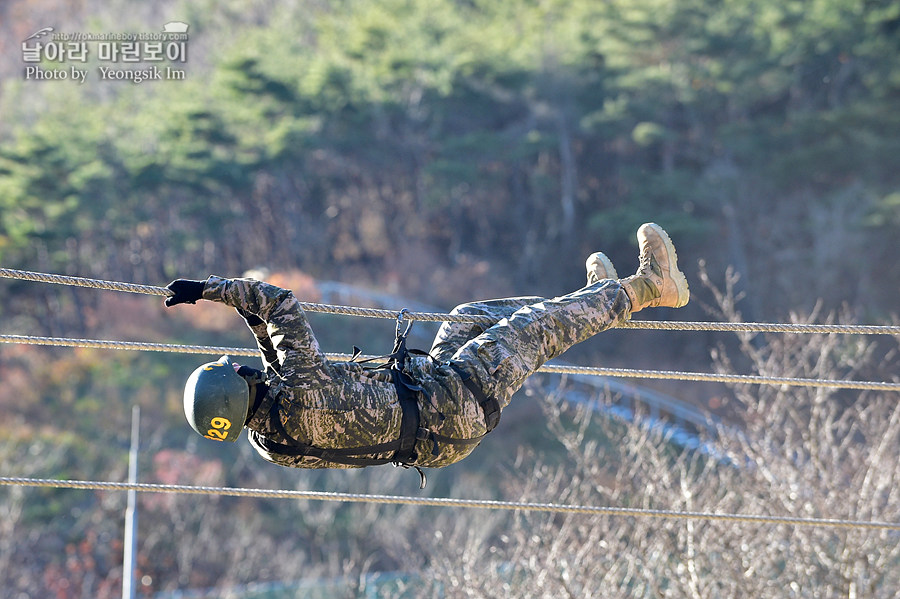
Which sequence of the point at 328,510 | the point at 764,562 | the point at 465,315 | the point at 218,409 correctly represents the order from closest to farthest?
the point at 218,409, the point at 465,315, the point at 764,562, the point at 328,510

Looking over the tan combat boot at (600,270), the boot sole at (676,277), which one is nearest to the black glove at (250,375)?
the tan combat boot at (600,270)

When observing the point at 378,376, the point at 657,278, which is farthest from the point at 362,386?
the point at 657,278

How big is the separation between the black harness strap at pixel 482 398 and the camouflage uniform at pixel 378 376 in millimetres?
19

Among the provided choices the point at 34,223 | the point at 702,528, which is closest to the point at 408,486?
the point at 34,223

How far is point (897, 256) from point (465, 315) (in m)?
24.6

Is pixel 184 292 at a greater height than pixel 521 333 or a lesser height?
greater

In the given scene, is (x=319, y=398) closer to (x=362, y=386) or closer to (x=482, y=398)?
(x=362, y=386)

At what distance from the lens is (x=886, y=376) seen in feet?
56.2

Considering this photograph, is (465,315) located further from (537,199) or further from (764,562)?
(537,199)

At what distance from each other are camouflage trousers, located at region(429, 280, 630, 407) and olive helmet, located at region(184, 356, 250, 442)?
39.0 inches

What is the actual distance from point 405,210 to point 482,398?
28.1 m

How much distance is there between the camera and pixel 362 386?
4617 mm

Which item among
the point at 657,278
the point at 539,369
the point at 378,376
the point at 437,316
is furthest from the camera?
the point at 657,278

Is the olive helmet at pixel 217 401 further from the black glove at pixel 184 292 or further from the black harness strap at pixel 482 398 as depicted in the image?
the black harness strap at pixel 482 398
